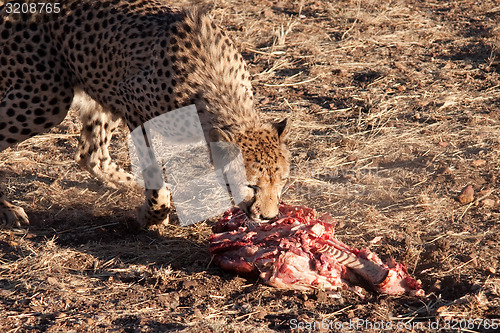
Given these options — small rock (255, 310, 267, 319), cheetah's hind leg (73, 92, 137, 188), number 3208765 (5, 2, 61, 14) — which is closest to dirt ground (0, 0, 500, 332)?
small rock (255, 310, 267, 319)

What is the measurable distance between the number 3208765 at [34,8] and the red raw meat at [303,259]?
1.90 m

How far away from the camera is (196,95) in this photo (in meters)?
4.15

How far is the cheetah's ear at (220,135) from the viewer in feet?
12.8

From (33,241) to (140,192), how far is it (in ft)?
3.46

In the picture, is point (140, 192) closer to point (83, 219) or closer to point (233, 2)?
point (83, 219)

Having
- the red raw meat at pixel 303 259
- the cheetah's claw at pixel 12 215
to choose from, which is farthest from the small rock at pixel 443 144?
the cheetah's claw at pixel 12 215

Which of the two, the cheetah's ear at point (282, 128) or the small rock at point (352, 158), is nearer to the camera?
the cheetah's ear at point (282, 128)

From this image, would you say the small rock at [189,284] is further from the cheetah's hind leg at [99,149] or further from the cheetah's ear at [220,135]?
the cheetah's hind leg at [99,149]

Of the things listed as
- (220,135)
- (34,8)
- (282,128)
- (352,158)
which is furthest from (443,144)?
(34,8)

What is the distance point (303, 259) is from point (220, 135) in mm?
867

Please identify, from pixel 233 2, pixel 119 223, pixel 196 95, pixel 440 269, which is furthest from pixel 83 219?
pixel 233 2

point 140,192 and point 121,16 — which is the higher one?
point 121,16

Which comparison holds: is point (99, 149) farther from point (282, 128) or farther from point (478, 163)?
point (478, 163)

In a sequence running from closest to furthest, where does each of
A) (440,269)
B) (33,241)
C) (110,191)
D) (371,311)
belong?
(371,311), (440,269), (33,241), (110,191)
